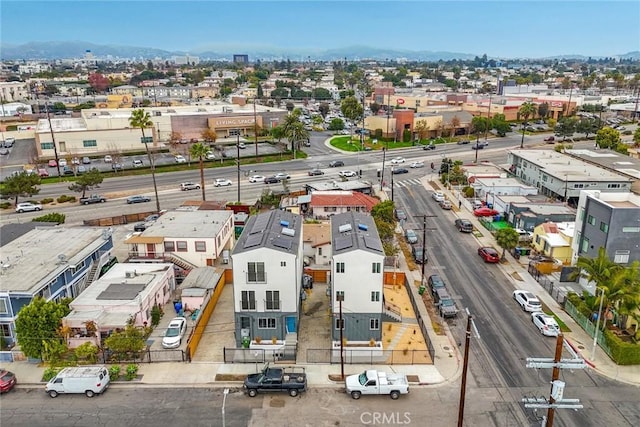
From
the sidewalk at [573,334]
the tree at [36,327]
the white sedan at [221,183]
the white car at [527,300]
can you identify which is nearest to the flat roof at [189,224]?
the tree at [36,327]

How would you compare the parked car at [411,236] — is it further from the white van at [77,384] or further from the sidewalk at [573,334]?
the white van at [77,384]

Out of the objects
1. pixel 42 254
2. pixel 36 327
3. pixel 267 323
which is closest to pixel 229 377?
pixel 267 323

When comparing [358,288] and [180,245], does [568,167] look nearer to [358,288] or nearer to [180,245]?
[358,288]

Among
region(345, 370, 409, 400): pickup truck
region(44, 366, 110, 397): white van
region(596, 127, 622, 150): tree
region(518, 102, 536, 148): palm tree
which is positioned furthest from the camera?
region(518, 102, 536, 148): palm tree

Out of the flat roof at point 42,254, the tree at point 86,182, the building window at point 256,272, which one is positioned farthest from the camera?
the tree at point 86,182

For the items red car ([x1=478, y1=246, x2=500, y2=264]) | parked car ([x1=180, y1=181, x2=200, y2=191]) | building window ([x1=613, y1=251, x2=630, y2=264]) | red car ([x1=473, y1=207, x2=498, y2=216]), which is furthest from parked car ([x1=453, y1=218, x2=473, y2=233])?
parked car ([x1=180, y1=181, x2=200, y2=191])

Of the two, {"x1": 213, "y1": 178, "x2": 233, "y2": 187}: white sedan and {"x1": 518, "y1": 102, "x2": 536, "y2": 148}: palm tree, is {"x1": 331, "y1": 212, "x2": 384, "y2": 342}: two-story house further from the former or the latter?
{"x1": 518, "y1": 102, "x2": 536, "y2": 148}: palm tree
